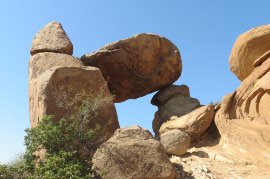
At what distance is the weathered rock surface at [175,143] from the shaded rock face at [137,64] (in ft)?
9.46

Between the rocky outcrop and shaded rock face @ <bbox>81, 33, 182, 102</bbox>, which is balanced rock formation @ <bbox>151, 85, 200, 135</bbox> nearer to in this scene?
shaded rock face @ <bbox>81, 33, 182, 102</bbox>

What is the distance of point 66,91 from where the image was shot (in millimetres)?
6227

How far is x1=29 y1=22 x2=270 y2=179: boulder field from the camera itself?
193 inches

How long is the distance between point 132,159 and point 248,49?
16.8 feet

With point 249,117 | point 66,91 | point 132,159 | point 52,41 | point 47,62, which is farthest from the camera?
point 52,41

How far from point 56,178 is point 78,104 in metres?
2.24

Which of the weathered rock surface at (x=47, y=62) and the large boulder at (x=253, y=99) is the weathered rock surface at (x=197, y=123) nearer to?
the large boulder at (x=253, y=99)

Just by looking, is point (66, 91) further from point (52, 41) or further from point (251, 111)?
point (251, 111)

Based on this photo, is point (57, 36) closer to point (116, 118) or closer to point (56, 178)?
point (116, 118)

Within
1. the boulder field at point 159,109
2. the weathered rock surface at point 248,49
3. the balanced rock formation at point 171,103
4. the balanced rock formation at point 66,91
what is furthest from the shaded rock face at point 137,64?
the weathered rock surface at point 248,49

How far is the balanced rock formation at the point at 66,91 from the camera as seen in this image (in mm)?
5910

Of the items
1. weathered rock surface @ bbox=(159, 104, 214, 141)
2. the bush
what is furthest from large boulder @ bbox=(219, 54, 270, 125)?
the bush

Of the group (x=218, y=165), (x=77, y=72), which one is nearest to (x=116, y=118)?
(x=77, y=72)

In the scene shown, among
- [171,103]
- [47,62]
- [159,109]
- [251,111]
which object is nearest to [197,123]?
[251,111]
